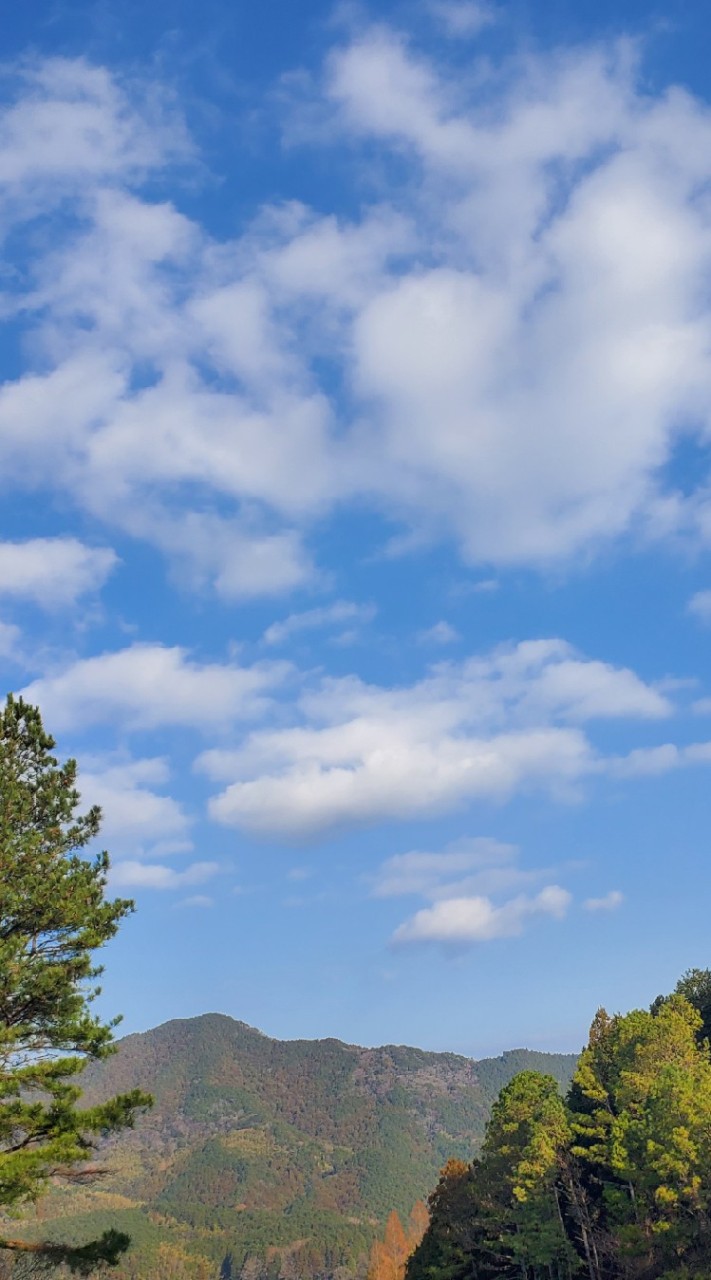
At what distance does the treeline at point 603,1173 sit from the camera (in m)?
37.2

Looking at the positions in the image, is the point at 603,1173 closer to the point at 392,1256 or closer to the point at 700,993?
the point at 700,993

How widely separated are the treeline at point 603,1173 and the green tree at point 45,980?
26.3 meters

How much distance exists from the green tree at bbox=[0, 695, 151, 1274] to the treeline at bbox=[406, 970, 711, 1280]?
26.3 m

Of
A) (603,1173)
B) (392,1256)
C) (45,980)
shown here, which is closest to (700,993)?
(603,1173)

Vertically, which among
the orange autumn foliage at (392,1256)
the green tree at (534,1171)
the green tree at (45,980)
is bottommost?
the orange autumn foliage at (392,1256)

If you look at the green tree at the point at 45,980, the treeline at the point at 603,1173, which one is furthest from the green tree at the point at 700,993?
the green tree at the point at 45,980

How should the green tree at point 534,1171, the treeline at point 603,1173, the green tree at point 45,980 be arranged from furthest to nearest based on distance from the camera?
the green tree at point 534,1171, the treeline at point 603,1173, the green tree at point 45,980

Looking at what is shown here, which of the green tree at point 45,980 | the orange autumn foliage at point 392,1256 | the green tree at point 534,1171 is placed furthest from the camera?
the orange autumn foliage at point 392,1256

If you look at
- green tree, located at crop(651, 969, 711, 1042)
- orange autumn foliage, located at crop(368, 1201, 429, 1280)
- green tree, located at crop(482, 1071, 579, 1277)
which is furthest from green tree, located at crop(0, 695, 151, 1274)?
orange autumn foliage, located at crop(368, 1201, 429, 1280)

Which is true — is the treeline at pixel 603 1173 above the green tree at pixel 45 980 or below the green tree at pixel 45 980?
below

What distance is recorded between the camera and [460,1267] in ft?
192

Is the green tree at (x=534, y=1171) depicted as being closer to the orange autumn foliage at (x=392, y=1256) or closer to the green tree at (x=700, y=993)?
the green tree at (x=700, y=993)

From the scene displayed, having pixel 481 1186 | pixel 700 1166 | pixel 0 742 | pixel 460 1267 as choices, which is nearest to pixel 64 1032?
pixel 0 742

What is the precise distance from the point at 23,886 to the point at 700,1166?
103 feet
